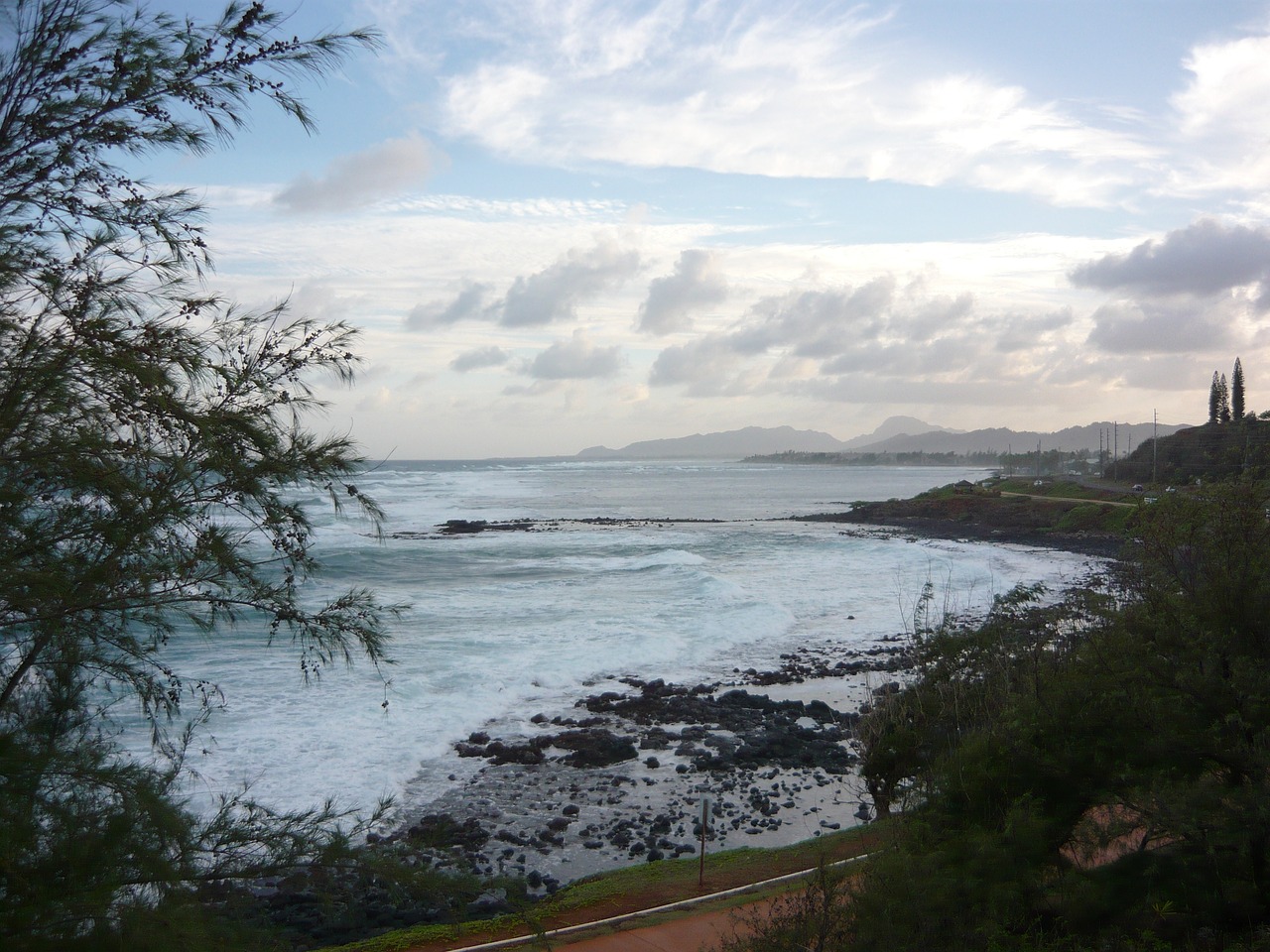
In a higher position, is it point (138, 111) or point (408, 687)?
point (138, 111)

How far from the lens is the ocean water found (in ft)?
46.5

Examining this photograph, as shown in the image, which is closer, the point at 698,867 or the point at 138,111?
the point at 138,111

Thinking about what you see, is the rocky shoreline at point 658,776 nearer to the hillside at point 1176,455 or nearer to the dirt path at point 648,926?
the dirt path at point 648,926

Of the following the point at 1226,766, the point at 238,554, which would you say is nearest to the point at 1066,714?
the point at 1226,766

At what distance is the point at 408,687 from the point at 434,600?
10.3 meters

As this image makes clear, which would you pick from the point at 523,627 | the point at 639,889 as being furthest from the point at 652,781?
the point at 523,627

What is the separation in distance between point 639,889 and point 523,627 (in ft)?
49.4

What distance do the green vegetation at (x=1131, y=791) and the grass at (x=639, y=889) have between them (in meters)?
1.82

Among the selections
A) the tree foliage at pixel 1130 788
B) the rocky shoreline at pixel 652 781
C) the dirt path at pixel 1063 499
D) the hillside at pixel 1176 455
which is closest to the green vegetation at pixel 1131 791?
the tree foliage at pixel 1130 788

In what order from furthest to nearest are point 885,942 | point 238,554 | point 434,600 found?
1. point 434,600
2. point 885,942
3. point 238,554

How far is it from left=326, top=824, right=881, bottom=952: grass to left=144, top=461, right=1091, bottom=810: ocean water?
2.29 metres

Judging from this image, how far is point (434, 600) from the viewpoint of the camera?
28297mm

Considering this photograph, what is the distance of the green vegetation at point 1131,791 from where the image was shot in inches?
215

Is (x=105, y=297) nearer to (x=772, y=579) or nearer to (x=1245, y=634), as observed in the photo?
(x=1245, y=634)
